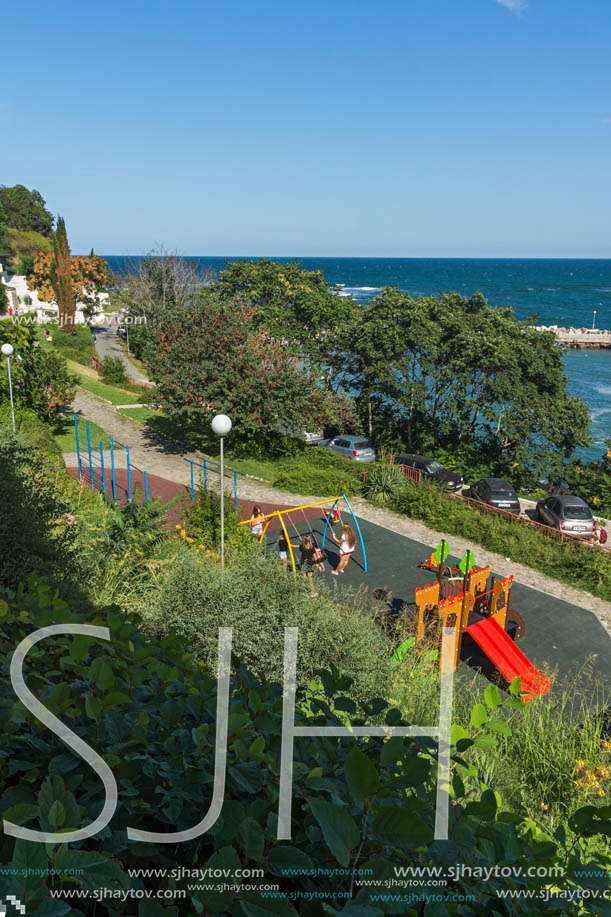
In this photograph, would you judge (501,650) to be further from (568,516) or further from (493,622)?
(568,516)

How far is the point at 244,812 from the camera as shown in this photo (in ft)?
6.16

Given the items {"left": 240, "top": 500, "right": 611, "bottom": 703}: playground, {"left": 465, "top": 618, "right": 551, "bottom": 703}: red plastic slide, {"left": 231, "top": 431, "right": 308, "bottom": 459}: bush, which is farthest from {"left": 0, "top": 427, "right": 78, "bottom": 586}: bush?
{"left": 231, "top": 431, "right": 308, "bottom": 459}: bush

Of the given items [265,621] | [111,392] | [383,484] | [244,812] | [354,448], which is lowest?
[383,484]

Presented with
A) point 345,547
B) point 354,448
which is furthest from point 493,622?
point 354,448

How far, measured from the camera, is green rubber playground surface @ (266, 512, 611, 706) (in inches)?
440

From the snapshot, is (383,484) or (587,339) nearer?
(383,484)

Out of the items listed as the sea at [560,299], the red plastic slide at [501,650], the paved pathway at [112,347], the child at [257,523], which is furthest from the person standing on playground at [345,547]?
the paved pathway at [112,347]

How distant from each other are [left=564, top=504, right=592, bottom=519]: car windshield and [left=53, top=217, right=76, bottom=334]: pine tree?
40.6 metres

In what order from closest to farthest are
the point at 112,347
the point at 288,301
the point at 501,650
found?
the point at 501,650 → the point at 288,301 → the point at 112,347

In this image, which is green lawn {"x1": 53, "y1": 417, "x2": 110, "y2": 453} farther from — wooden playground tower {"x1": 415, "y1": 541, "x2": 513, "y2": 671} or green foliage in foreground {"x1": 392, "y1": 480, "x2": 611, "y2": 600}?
wooden playground tower {"x1": 415, "y1": 541, "x2": 513, "y2": 671}

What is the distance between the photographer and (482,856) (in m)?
1.94

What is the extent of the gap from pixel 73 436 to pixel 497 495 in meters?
16.0

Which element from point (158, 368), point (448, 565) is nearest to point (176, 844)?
point (448, 565)

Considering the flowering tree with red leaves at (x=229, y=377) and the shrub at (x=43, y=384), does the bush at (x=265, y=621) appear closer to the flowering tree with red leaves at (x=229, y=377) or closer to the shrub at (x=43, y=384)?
the flowering tree with red leaves at (x=229, y=377)
